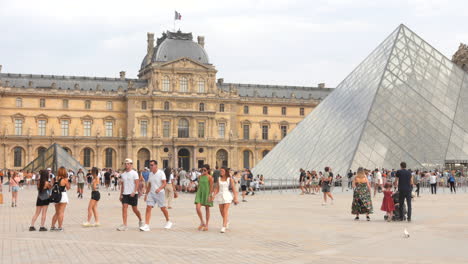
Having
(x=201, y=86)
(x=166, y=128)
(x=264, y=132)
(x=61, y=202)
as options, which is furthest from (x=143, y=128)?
(x=61, y=202)

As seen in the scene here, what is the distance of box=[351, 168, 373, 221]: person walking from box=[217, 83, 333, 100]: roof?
61.3 meters

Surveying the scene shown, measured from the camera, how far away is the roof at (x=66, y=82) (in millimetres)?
68938

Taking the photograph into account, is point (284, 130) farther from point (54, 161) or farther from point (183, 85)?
point (54, 161)

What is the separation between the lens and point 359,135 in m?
28.8

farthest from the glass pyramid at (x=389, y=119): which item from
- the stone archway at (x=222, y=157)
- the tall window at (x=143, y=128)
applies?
the stone archway at (x=222, y=157)

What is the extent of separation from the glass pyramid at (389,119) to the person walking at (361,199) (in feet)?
43.0

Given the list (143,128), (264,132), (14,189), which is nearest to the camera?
(14,189)

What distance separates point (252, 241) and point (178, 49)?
63.3 m

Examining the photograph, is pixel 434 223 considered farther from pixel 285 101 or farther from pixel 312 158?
pixel 285 101

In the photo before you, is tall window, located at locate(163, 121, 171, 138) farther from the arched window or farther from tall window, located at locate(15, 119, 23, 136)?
tall window, located at locate(15, 119, 23, 136)

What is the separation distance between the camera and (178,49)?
72188 millimetres

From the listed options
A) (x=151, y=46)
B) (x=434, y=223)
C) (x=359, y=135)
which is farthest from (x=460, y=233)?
(x=151, y=46)

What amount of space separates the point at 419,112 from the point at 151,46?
167ft

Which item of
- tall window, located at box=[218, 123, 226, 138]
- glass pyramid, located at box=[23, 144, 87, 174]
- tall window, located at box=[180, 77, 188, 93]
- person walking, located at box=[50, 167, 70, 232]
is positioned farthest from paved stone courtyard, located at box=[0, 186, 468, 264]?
tall window, located at box=[218, 123, 226, 138]
